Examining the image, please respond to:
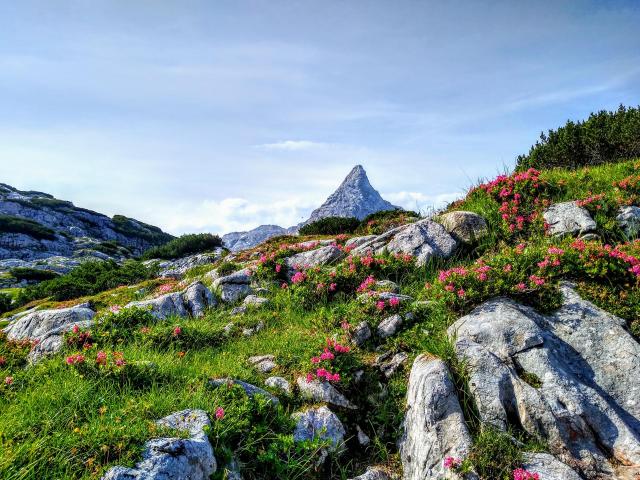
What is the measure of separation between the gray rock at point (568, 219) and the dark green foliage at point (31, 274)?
206 ft

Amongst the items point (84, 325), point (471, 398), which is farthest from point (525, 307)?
point (84, 325)

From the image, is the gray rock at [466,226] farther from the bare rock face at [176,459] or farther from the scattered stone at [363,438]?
the bare rock face at [176,459]

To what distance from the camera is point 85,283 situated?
2438 centimetres

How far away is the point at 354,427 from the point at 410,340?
7.44 feet

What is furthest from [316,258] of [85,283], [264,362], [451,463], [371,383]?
[85,283]

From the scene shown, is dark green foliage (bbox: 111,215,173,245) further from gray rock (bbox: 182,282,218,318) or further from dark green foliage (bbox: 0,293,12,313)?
gray rock (bbox: 182,282,218,318)

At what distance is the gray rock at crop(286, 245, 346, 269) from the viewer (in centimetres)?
1534

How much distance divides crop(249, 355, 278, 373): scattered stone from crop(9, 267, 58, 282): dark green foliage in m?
59.2

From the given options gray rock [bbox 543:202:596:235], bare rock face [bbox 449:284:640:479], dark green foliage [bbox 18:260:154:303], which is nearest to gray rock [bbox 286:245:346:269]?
gray rock [bbox 543:202:596:235]

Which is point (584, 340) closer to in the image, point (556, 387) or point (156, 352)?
point (556, 387)

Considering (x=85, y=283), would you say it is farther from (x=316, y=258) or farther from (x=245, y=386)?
(x=245, y=386)

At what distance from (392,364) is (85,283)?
22.8 meters

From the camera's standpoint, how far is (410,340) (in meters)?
8.53

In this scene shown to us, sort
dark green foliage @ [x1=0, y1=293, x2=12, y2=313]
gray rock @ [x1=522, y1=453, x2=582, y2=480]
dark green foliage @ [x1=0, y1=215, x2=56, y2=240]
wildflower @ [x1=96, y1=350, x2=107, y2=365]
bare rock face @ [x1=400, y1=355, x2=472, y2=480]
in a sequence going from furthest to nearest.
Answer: dark green foliage @ [x1=0, y1=215, x2=56, y2=240] → dark green foliage @ [x1=0, y1=293, x2=12, y2=313] → wildflower @ [x1=96, y1=350, x2=107, y2=365] → bare rock face @ [x1=400, y1=355, x2=472, y2=480] → gray rock @ [x1=522, y1=453, x2=582, y2=480]
